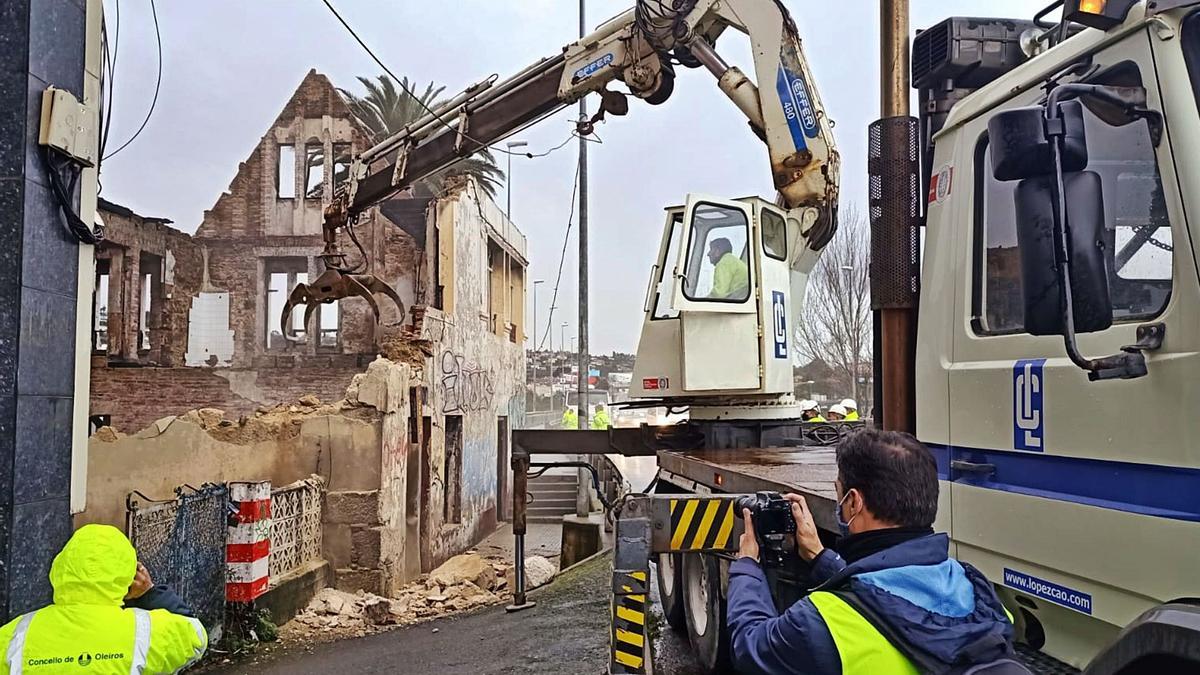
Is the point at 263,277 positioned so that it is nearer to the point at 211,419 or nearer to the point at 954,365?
the point at 211,419

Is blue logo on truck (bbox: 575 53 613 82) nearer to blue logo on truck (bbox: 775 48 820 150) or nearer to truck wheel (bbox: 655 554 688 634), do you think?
blue logo on truck (bbox: 775 48 820 150)

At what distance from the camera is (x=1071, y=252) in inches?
89.1

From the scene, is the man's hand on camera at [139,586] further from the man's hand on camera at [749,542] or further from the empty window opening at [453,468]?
the empty window opening at [453,468]

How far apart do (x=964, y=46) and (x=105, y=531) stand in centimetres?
332

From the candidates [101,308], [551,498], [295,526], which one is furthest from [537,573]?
[101,308]

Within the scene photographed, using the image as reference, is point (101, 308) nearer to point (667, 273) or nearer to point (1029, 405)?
point (667, 273)

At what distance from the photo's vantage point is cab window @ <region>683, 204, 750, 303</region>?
696 centimetres

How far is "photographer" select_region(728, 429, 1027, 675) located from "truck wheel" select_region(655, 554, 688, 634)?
4041 mm

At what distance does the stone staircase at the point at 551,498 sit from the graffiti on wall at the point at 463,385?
301cm

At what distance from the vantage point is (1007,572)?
2.86 m

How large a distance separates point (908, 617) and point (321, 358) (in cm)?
1960

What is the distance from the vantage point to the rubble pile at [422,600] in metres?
9.83

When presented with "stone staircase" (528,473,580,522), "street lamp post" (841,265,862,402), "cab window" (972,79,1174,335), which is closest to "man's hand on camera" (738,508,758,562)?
"cab window" (972,79,1174,335)

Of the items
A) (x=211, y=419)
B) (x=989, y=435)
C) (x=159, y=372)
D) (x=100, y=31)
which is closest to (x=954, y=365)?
(x=989, y=435)
